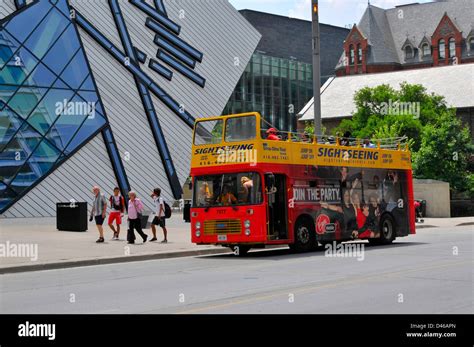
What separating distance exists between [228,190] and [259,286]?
7.56 metres

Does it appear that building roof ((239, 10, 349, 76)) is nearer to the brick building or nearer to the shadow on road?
the brick building

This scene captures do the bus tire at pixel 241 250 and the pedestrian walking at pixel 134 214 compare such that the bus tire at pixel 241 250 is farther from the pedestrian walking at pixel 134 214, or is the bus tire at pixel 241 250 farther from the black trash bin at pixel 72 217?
the black trash bin at pixel 72 217

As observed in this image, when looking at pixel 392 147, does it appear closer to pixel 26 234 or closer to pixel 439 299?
pixel 26 234

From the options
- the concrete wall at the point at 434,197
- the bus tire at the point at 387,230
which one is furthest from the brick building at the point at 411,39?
the bus tire at the point at 387,230

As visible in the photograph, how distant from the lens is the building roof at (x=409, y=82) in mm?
87312

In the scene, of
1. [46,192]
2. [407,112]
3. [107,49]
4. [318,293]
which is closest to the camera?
[318,293]

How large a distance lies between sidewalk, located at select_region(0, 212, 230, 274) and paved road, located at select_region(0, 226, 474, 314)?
0.73m

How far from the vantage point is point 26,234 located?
27875 mm

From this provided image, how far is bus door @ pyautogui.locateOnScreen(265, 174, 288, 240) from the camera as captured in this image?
68.0 ft
